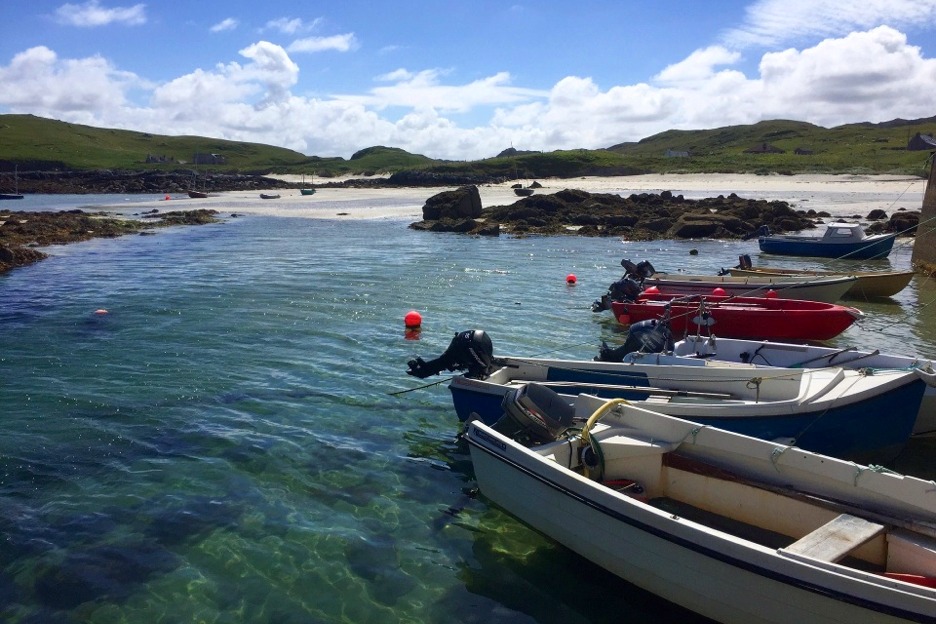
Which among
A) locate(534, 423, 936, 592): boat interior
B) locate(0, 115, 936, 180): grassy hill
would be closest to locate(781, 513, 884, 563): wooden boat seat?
locate(534, 423, 936, 592): boat interior

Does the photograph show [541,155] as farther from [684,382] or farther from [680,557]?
[680,557]

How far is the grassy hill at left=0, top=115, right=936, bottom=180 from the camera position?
311ft

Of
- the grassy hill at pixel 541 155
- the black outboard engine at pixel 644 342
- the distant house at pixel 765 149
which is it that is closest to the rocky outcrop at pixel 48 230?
the black outboard engine at pixel 644 342

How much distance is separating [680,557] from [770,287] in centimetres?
1498

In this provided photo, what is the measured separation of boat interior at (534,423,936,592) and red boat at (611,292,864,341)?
749cm

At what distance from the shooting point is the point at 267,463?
10.1 meters

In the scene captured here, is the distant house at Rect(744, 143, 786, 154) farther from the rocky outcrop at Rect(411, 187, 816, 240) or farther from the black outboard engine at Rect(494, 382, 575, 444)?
the black outboard engine at Rect(494, 382, 575, 444)

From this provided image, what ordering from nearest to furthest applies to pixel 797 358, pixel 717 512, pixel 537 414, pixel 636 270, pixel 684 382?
1. pixel 717 512
2. pixel 537 414
3. pixel 684 382
4. pixel 797 358
5. pixel 636 270

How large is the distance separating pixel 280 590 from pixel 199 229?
152 feet

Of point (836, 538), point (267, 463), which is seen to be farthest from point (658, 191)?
point (836, 538)

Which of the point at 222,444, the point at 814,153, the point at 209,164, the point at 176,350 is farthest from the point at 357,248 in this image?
the point at 209,164

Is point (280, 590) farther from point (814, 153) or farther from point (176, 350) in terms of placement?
point (814, 153)

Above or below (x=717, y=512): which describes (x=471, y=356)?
above

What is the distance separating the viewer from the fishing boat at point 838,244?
29938mm
